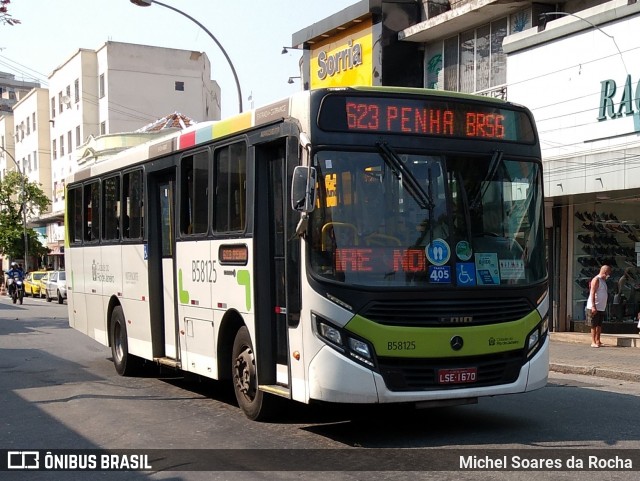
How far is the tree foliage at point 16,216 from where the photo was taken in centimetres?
6049

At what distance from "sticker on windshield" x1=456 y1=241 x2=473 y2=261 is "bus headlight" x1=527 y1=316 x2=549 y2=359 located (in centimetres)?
103

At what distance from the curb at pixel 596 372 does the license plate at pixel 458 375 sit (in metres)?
6.43

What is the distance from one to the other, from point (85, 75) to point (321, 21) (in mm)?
35945

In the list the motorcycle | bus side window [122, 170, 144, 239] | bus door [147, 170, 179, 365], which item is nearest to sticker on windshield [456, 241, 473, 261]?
bus door [147, 170, 179, 365]

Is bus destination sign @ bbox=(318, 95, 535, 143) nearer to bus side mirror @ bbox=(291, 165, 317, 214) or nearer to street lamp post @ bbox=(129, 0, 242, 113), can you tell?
bus side mirror @ bbox=(291, 165, 317, 214)

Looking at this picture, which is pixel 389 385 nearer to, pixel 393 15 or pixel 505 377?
pixel 505 377

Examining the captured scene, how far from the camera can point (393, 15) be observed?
2384 cm

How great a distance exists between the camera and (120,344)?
13.5m

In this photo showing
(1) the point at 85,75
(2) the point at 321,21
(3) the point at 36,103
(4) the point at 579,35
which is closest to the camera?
(4) the point at 579,35

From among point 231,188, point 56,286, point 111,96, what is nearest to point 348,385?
point 231,188

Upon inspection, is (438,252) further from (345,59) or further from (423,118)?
(345,59)

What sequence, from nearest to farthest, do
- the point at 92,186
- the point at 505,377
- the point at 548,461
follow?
the point at 548,461, the point at 505,377, the point at 92,186

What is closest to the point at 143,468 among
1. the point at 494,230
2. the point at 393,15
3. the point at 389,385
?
the point at 389,385

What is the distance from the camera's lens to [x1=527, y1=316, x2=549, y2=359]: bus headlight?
27.3 feet
